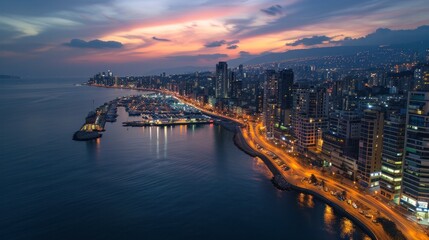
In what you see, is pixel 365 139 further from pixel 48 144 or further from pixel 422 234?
pixel 48 144

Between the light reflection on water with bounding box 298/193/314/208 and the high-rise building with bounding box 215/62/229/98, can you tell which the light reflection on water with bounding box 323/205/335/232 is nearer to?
the light reflection on water with bounding box 298/193/314/208

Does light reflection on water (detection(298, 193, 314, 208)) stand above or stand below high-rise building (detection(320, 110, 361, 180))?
below

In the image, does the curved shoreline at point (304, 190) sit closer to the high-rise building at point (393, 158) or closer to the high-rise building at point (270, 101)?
the high-rise building at point (393, 158)

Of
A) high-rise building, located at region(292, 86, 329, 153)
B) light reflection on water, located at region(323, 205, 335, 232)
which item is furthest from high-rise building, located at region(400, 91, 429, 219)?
high-rise building, located at region(292, 86, 329, 153)

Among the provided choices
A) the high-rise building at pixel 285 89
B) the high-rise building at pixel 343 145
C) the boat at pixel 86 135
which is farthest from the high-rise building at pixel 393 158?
the boat at pixel 86 135

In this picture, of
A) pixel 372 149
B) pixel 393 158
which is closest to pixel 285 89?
pixel 372 149

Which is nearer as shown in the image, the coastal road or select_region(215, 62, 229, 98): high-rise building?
the coastal road

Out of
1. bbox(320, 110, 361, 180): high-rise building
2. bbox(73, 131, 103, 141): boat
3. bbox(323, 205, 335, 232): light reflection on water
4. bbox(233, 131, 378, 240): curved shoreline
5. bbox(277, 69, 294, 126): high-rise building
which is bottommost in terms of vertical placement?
bbox(323, 205, 335, 232): light reflection on water
